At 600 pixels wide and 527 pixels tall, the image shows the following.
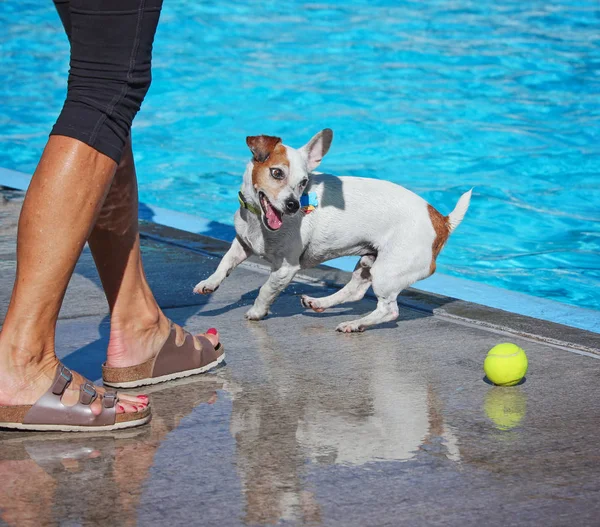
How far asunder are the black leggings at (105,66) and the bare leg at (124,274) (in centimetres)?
36

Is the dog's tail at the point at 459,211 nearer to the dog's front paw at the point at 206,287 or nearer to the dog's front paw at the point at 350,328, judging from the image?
the dog's front paw at the point at 350,328

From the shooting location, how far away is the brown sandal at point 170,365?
10.2 feet

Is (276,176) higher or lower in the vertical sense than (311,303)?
higher

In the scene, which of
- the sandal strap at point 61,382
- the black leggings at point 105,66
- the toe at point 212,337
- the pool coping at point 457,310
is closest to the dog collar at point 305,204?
the pool coping at point 457,310

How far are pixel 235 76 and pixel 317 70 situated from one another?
3.69 feet

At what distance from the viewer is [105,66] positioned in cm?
262

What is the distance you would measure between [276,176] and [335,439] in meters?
1.70

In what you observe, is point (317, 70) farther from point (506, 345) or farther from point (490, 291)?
point (506, 345)

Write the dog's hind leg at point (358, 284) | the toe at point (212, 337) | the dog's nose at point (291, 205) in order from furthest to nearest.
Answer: the dog's hind leg at point (358, 284), the dog's nose at point (291, 205), the toe at point (212, 337)

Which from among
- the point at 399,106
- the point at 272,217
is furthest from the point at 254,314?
the point at 399,106

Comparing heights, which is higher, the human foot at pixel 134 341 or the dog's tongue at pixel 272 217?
the dog's tongue at pixel 272 217

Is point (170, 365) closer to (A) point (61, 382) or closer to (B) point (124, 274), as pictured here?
(B) point (124, 274)

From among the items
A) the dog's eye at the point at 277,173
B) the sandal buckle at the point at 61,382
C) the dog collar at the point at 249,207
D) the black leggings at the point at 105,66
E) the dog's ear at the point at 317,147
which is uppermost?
the black leggings at the point at 105,66

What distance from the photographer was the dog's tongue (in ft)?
13.6
